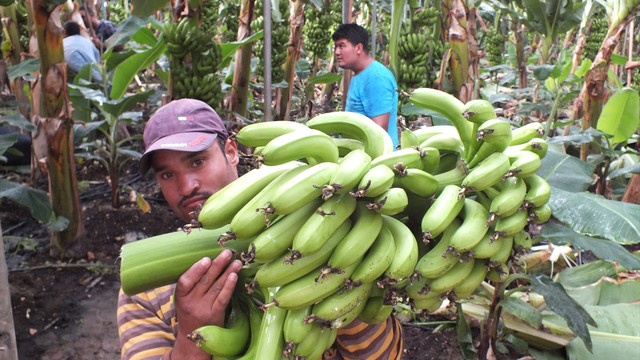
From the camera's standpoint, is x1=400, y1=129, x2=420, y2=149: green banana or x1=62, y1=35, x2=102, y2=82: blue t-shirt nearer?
x1=400, y1=129, x2=420, y2=149: green banana

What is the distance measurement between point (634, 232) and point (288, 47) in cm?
385

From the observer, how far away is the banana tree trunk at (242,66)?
360 cm

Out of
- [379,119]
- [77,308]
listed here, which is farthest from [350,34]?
[77,308]

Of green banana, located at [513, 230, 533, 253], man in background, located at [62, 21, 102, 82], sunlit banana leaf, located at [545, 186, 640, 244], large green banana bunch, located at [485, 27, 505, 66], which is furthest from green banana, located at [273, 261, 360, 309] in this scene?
large green banana bunch, located at [485, 27, 505, 66]

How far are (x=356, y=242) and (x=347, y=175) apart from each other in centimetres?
11

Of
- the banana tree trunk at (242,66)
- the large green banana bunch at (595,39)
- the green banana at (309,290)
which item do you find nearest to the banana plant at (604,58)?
the banana tree trunk at (242,66)

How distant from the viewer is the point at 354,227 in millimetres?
801

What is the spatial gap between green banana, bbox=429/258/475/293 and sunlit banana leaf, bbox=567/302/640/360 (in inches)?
62.7

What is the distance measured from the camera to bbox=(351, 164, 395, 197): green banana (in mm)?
750

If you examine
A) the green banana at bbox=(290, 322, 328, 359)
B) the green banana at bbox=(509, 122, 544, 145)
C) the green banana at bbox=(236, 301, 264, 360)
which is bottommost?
the green banana at bbox=(236, 301, 264, 360)

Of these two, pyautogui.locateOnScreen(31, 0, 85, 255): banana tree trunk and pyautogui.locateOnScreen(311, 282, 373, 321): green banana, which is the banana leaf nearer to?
pyautogui.locateOnScreen(311, 282, 373, 321): green banana

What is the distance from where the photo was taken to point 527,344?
7.63 feet

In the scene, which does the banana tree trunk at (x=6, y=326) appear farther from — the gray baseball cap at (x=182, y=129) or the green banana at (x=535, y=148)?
the green banana at (x=535, y=148)

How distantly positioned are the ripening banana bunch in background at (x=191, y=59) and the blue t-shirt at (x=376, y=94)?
104cm
